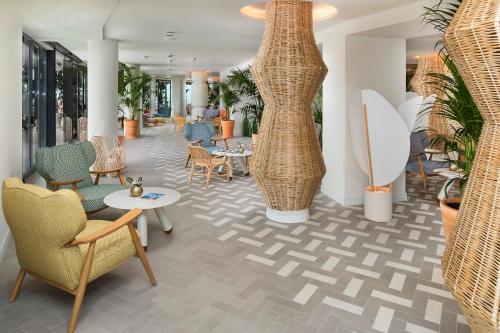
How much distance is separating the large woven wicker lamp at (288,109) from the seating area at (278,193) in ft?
0.07

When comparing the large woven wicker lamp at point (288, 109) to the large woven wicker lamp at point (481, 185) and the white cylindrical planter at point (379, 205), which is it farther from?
the large woven wicker lamp at point (481, 185)

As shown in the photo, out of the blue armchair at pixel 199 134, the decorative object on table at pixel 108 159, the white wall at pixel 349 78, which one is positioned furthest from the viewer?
the blue armchair at pixel 199 134

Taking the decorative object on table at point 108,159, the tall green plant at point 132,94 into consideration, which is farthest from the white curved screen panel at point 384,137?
the tall green plant at point 132,94

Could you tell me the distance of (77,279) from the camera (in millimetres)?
2607

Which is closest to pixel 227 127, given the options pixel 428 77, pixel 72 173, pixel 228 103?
Result: pixel 228 103

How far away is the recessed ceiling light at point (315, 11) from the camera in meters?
5.16

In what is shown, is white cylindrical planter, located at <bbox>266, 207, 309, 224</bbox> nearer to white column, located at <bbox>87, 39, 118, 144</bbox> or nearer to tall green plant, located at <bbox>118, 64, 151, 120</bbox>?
white column, located at <bbox>87, 39, 118, 144</bbox>

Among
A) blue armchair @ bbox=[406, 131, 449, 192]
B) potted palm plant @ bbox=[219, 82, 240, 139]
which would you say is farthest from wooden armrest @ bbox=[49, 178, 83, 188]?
potted palm plant @ bbox=[219, 82, 240, 139]

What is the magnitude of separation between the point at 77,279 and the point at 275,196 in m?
2.74

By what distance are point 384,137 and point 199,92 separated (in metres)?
17.0

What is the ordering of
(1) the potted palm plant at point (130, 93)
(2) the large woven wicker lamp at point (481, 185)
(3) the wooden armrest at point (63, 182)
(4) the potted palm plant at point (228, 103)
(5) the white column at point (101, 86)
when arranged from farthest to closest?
(4) the potted palm plant at point (228, 103) < (1) the potted palm plant at point (130, 93) < (5) the white column at point (101, 86) < (3) the wooden armrest at point (63, 182) < (2) the large woven wicker lamp at point (481, 185)

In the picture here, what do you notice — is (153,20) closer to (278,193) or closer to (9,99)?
(9,99)

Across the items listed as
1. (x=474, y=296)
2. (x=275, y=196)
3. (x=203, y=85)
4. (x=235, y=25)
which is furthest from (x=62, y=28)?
(x=203, y=85)

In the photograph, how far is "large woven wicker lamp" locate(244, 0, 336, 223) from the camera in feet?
15.0
